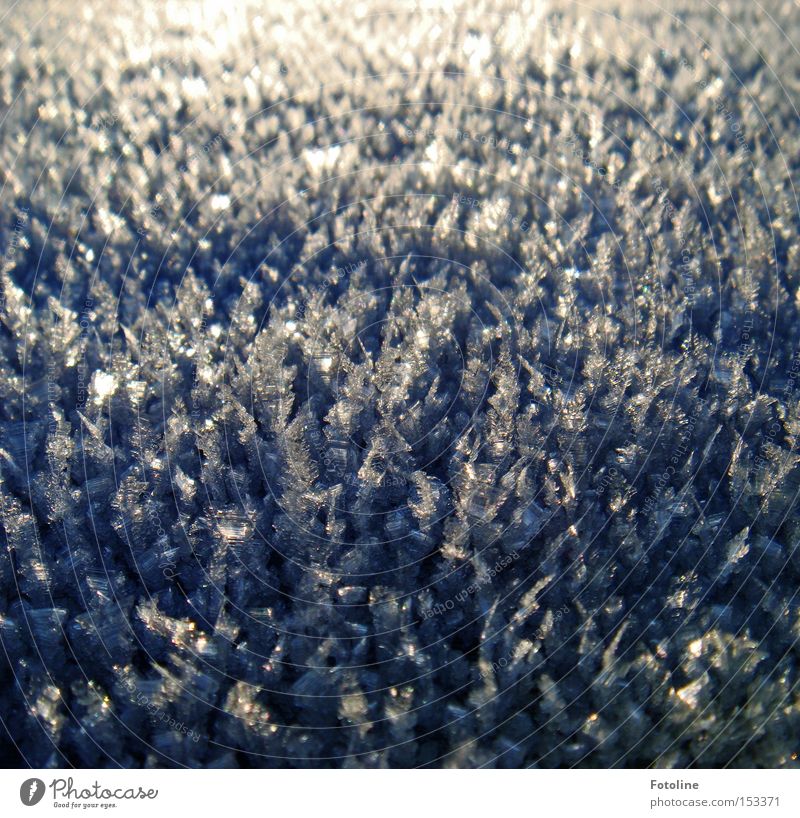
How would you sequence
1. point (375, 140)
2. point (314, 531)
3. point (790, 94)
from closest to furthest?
1. point (314, 531)
2. point (375, 140)
3. point (790, 94)

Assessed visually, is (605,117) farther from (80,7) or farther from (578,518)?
(80,7)

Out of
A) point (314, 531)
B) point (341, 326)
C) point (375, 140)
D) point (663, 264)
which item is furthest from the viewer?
point (375, 140)

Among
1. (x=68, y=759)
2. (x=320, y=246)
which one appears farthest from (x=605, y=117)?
(x=68, y=759)

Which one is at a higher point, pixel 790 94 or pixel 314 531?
pixel 790 94

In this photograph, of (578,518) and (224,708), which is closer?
(224,708)
